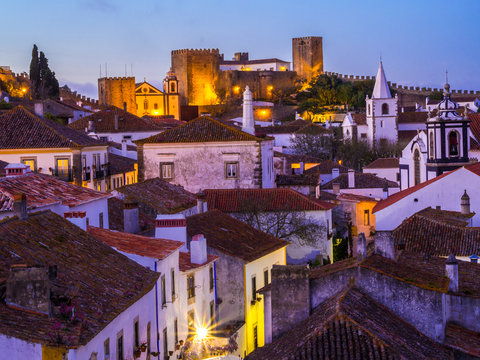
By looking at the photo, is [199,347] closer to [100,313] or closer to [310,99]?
[100,313]

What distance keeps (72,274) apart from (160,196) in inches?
694

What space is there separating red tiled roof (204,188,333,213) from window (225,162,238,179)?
17.8ft

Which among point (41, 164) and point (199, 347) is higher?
point (41, 164)

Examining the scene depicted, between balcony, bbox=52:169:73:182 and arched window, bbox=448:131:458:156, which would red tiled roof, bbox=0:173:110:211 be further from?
arched window, bbox=448:131:458:156

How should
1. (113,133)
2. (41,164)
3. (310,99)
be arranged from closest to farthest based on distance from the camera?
1. (41,164)
2. (113,133)
3. (310,99)

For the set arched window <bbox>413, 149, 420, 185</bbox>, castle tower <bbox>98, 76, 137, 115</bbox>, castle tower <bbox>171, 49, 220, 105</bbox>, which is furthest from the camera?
castle tower <bbox>171, 49, 220, 105</bbox>

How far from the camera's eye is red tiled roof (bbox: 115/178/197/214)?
2970cm

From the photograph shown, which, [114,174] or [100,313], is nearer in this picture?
[100,313]

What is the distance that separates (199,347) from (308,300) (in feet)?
13.7

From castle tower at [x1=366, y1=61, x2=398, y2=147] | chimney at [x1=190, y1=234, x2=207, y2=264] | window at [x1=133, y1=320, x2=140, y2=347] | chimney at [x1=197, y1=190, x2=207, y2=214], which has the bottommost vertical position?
window at [x1=133, y1=320, x2=140, y2=347]

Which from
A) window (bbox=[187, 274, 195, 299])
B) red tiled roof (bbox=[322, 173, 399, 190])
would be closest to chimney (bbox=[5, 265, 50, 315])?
window (bbox=[187, 274, 195, 299])

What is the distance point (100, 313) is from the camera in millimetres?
13031

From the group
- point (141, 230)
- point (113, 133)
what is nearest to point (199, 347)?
point (141, 230)

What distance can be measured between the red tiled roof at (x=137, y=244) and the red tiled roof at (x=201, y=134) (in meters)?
21.8
